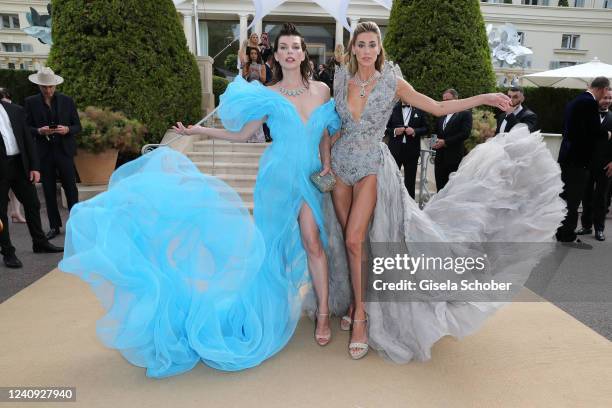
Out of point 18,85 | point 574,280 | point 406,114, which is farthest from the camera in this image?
point 18,85

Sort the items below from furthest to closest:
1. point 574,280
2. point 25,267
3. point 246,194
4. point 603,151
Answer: point 246,194 < point 603,151 < point 25,267 < point 574,280

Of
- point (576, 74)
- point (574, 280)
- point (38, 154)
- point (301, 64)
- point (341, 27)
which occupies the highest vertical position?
point (341, 27)

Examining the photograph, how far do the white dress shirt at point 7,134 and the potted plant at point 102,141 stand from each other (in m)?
2.32

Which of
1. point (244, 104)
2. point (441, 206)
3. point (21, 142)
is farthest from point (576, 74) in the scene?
point (21, 142)

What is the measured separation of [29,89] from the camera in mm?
10742

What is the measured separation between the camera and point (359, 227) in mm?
2971

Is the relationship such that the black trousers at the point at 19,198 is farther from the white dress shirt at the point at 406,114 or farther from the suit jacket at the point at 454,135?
the suit jacket at the point at 454,135

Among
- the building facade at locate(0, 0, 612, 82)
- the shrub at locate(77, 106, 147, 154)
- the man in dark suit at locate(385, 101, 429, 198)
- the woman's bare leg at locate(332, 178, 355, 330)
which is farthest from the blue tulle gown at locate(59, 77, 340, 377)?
the building facade at locate(0, 0, 612, 82)

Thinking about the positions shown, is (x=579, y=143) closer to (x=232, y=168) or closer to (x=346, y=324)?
(x=346, y=324)

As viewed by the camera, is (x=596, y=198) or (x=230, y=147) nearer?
(x=596, y=198)

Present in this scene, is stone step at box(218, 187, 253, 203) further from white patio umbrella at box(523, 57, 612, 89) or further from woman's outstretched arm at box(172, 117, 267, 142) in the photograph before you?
white patio umbrella at box(523, 57, 612, 89)

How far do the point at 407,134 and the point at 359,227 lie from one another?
421 cm

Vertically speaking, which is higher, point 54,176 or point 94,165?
point 54,176

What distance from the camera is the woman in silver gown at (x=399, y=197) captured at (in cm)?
289
